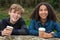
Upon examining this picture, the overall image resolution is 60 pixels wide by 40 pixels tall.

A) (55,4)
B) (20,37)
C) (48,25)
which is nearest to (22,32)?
(20,37)

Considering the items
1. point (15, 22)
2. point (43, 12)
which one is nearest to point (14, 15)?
point (15, 22)

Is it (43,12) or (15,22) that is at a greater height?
(43,12)

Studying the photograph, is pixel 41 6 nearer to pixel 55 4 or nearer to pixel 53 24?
pixel 53 24

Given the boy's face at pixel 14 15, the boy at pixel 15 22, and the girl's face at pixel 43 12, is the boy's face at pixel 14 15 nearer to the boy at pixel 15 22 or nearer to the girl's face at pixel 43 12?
the boy at pixel 15 22

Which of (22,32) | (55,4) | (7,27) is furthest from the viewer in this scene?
(55,4)

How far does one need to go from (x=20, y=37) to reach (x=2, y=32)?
0.74 ft

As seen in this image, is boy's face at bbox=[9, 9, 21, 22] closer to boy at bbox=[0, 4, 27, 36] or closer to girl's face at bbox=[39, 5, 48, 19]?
boy at bbox=[0, 4, 27, 36]

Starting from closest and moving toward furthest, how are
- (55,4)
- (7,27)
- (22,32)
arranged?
1. (7,27)
2. (22,32)
3. (55,4)

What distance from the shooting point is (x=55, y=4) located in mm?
9836

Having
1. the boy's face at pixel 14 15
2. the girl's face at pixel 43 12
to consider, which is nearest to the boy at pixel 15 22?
the boy's face at pixel 14 15

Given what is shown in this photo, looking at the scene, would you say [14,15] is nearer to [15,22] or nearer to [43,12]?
[15,22]

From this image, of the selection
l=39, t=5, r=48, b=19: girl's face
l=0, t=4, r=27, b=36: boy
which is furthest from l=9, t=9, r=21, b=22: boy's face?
l=39, t=5, r=48, b=19: girl's face

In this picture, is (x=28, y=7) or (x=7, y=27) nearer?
(x=7, y=27)

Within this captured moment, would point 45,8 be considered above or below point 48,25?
above
